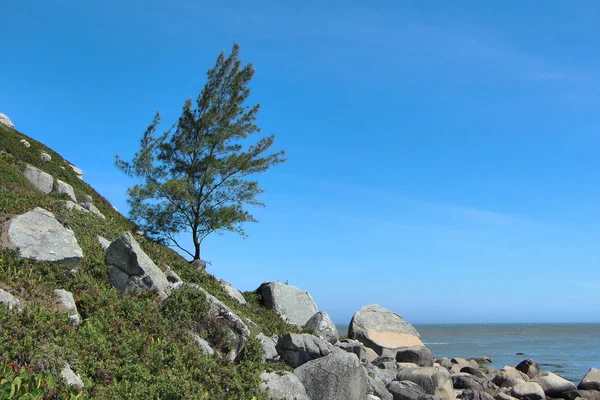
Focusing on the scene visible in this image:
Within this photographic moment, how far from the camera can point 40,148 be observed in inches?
1455

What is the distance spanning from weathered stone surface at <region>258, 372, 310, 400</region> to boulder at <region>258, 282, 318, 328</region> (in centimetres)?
1017

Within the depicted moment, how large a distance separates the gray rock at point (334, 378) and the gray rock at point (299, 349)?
1068 millimetres

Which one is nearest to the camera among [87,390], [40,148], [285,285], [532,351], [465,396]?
[87,390]

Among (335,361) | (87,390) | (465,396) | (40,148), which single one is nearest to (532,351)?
(465,396)

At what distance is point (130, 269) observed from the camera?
1705 cm

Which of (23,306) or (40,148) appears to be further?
(40,148)

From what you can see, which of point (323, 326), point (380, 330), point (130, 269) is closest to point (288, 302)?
point (323, 326)

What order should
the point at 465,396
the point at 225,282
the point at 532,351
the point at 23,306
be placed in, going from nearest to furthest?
the point at 23,306
the point at 465,396
the point at 225,282
the point at 532,351

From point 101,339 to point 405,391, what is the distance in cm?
1101

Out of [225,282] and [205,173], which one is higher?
[205,173]

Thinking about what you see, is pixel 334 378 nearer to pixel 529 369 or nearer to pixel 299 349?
pixel 299 349

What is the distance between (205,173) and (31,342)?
64.9ft

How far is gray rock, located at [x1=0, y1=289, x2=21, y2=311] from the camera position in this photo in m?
12.7

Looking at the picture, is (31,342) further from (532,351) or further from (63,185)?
(532,351)
